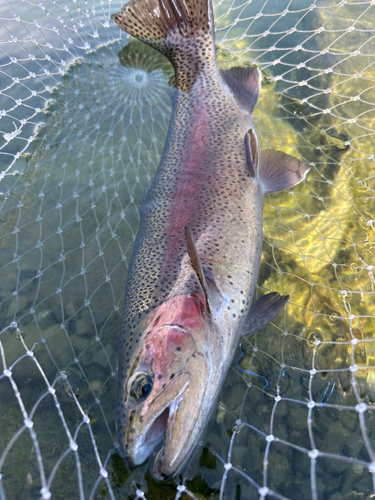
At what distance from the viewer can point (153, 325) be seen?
2.24 meters

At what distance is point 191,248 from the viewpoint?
2176 mm

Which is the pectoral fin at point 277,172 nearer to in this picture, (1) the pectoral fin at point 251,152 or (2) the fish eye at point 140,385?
(1) the pectoral fin at point 251,152

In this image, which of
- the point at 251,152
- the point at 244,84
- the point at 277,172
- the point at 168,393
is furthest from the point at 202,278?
the point at 244,84

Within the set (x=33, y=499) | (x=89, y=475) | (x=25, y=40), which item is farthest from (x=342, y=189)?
(x=25, y=40)

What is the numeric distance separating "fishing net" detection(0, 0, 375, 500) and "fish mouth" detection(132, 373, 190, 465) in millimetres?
499

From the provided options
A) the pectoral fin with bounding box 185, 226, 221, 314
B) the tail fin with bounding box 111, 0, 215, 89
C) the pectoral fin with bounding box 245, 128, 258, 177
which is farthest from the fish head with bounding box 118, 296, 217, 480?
the tail fin with bounding box 111, 0, 215, 89

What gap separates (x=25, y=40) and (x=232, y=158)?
387 cm

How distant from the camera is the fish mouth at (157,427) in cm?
190

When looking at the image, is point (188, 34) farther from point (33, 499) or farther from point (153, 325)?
point (33, 499)

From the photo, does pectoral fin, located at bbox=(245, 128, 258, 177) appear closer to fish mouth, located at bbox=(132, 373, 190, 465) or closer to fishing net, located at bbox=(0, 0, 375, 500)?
fishing net, located at bbox=(0, 0, 375, 500)

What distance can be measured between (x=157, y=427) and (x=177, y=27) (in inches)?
160

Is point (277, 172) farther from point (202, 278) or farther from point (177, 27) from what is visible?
point (177, 27)

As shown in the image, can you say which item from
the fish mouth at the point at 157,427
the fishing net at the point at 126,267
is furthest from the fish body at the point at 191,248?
the fishing net at the point at 126,267

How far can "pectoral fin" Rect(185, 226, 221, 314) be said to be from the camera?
2150 millimetres
